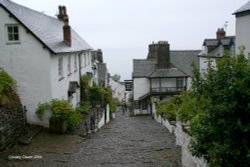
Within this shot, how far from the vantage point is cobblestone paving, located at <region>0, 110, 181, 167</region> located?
12586 millimetres

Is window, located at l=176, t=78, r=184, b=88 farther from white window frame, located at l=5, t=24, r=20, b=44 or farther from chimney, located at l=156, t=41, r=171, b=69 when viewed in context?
white window frame, located at l=5, t=24, r=20, b=44

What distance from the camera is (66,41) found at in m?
24.9

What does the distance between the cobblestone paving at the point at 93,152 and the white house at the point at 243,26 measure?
706 cm

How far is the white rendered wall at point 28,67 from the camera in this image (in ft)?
61.7

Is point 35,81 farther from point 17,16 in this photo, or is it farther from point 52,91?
point 17,16

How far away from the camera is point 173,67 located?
46094 mm

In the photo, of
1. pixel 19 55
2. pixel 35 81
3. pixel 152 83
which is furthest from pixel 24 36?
pixel 152 83

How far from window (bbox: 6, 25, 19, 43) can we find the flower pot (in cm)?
519

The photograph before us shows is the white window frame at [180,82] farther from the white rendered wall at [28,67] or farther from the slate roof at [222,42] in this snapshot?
the white rendered wall at [28,67]

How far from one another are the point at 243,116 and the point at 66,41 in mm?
20116

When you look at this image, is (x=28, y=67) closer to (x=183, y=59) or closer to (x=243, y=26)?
(x=243, y=26)

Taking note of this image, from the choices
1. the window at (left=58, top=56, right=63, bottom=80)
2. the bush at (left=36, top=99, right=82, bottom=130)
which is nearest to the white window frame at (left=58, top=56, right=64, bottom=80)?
the window at (left=58, top=56, right=63, bottom=80)

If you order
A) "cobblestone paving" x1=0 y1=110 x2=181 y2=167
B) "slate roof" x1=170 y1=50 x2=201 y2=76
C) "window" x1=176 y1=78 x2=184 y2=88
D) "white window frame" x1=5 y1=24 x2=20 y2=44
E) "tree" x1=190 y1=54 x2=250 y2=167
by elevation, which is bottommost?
"cobblestone paving" x1=0 y1=110 x2=181 y2=167

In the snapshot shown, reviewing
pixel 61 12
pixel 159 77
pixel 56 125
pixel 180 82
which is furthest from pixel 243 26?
pixel 180 82
